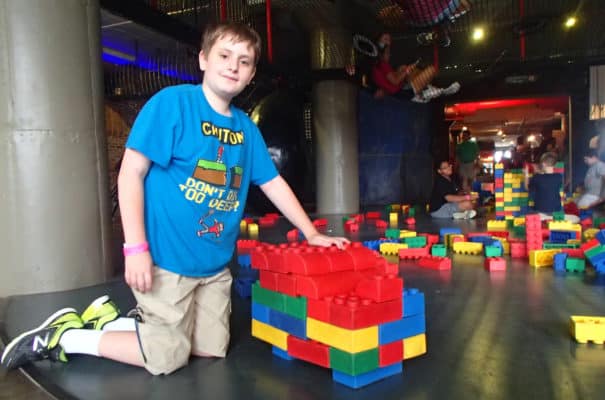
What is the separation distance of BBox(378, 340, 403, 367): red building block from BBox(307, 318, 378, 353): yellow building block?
47 millimetres

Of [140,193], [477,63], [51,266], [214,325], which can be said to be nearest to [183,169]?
[140,193]

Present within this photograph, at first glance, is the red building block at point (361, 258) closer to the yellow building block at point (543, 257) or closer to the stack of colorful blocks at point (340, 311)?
the stack of colorful blocks at point (340, 311)

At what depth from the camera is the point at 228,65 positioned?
6.12ft

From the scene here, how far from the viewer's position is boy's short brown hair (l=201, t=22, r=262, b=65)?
1857 millimetres

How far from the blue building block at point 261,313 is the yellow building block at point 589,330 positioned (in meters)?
1.22

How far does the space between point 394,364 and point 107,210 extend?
Result: 2378 mm

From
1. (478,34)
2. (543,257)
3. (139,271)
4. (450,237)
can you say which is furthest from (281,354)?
(478,34)

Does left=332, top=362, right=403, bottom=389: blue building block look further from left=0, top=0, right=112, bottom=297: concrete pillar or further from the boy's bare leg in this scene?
left=0, top=0, right=112, bottom=297: concrete pillar

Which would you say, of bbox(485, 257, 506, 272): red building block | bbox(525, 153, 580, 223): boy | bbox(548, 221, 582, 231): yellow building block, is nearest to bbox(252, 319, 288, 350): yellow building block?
bbox(485, 257, 506, 272): red building block

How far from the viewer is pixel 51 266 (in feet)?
10.3

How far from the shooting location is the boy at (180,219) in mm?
1763

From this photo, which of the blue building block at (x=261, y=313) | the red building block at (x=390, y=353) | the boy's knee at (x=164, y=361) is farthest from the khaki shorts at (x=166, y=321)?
the red building block at (x=390, y=353)

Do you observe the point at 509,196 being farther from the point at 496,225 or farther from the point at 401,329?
the point at 401,329

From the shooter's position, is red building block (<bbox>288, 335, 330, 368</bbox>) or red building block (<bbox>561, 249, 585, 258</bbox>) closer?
red building block (<bbox>288, 335, 330, 368</bbox>)
